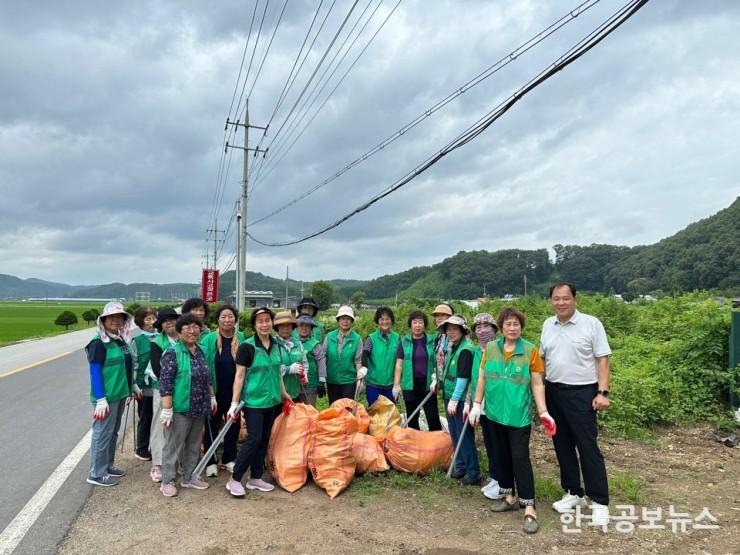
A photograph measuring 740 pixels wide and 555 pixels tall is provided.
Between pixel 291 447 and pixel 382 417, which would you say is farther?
pixel 382 417

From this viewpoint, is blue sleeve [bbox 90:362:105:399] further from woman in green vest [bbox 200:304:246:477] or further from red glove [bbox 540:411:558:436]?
red glove [bbox 540:411:558:436]

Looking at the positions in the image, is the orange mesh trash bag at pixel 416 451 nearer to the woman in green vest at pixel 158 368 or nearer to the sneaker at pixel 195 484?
the sneaker at pixel 195 484

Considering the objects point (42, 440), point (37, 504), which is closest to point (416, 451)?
point (37, 504)

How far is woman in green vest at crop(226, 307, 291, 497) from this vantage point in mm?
4207

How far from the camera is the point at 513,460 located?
3.85 m

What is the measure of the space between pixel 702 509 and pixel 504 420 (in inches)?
74.2

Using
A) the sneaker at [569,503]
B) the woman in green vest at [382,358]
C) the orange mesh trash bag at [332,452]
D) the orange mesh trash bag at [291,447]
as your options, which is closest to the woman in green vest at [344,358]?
the woman in green vest at [382,358]

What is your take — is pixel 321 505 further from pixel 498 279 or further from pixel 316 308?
pixel 498 279

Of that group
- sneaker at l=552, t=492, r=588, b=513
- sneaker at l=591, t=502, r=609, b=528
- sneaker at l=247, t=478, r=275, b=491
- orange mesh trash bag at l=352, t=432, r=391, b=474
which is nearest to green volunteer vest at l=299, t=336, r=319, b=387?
orange mesh trash bag at l=352, t=432, r=391, b=474

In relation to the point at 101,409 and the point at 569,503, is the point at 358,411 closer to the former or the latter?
the point at 569,503

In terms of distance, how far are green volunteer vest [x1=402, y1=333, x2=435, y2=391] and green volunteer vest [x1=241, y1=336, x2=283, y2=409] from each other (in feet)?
4.70

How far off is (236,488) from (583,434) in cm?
293

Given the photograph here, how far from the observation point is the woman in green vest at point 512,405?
12.3ft

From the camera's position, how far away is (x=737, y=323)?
6.47 meters
